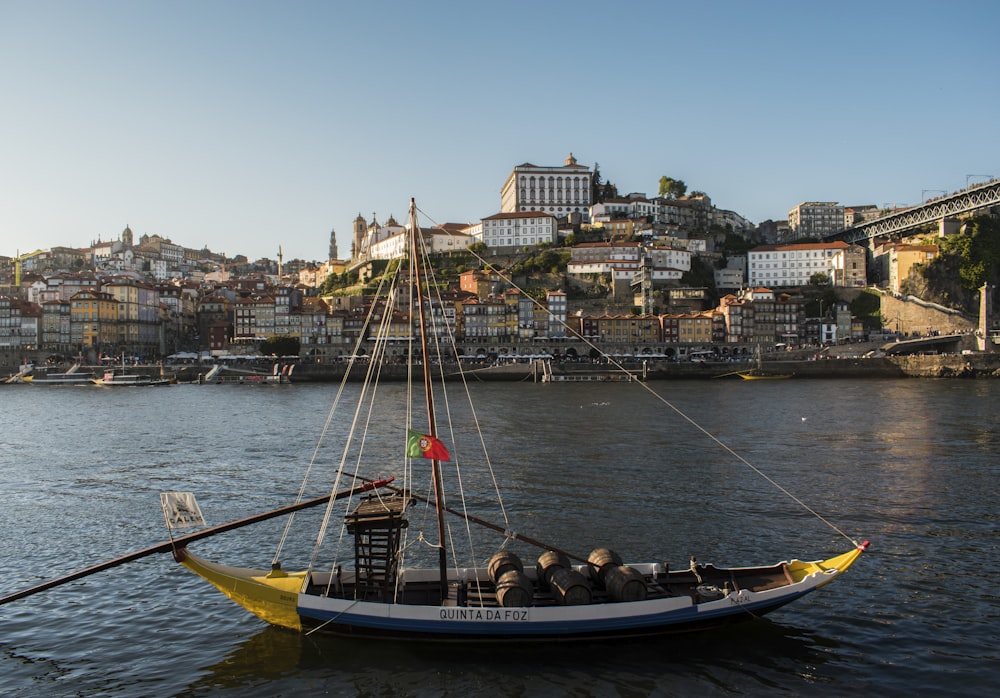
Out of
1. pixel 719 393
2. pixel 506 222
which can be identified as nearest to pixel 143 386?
pixel 719 393

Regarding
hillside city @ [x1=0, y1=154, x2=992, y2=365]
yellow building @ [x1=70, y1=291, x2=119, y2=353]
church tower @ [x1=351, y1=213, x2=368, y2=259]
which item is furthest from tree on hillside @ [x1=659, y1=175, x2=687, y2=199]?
yellow building @ [x1=70, y1=291, x2=119, y2=353]

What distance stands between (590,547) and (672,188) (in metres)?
135

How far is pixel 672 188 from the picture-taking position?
144 metres

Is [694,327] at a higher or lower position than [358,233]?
lower

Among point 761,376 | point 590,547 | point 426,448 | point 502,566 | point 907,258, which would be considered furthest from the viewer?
point 907,258

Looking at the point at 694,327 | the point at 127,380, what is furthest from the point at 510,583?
the point at 694,327

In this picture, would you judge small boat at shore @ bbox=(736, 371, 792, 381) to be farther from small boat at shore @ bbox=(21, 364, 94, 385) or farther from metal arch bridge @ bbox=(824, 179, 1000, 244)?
small boat at shore @ bbox=(21, 364, 94, 385)

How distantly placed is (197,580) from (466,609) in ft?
22.9

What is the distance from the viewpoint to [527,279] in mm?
109500

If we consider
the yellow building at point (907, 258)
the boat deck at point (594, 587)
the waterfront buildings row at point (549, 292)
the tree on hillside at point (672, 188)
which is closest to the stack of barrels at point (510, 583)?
the boat deck at point (594, 587)

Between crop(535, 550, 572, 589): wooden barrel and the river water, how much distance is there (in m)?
1.03

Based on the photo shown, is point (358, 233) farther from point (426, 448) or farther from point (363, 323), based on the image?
point (426, 448)

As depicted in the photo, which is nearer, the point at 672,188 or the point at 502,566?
the point at 502,566

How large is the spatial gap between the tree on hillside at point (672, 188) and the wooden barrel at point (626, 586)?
137909 mm
